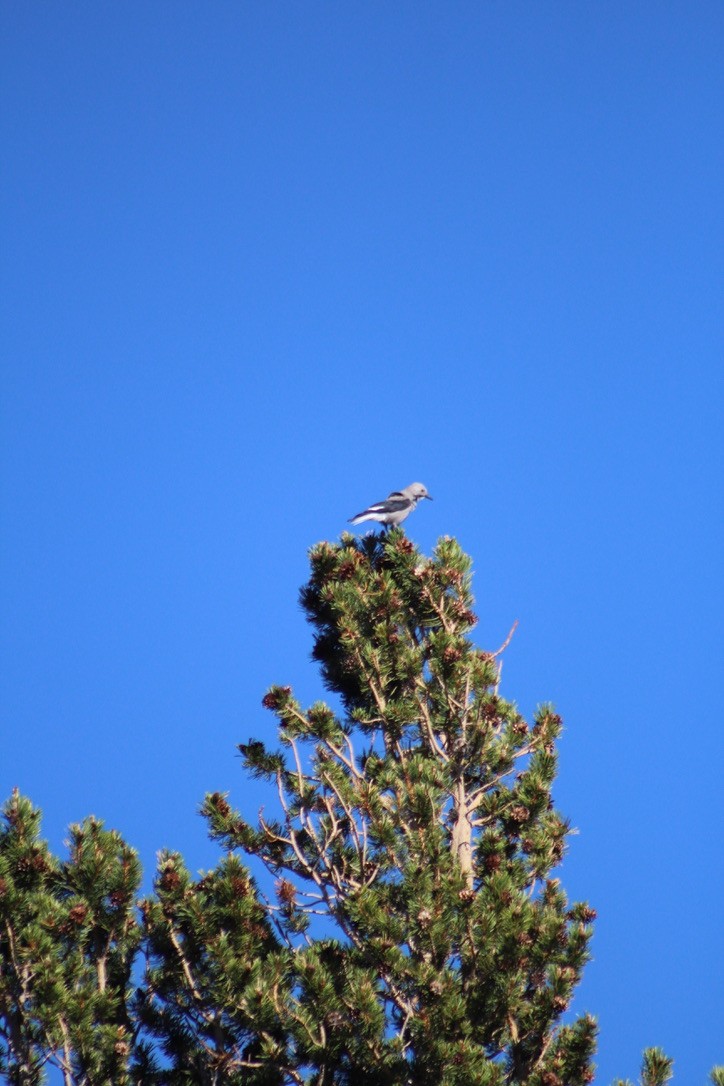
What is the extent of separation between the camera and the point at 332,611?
526 inches

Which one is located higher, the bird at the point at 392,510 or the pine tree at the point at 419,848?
the bird at the point at 392,510

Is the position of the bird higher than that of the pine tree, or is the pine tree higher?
the bird

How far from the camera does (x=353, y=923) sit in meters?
11.6

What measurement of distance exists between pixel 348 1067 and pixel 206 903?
1854 millimetres

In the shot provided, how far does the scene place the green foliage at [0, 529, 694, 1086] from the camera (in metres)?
11.1

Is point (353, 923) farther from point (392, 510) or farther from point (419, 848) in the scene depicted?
point (392, 510)

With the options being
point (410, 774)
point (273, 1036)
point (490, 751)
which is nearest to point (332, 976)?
point (273, 1036)

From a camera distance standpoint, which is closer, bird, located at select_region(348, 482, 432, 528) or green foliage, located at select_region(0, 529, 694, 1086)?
green foliage, located at select_region(0, 529, 694, 1086)

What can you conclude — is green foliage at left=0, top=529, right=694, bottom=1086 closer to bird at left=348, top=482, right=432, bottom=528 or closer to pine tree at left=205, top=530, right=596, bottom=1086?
pine tree at left=205, top=530, right=596, bottom=1086

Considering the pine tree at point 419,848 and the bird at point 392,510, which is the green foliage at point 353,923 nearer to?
the pine tree at point 419,848

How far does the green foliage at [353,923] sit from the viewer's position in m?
11.1

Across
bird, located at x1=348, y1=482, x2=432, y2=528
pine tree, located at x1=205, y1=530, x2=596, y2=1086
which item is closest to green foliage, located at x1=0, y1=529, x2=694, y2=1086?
pine tree, located at x1=205, y1=530, x2=596, y2=1086

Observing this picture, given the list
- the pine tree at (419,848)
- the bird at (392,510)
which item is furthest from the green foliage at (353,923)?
the bird at (392,510)

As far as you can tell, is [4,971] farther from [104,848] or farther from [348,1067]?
[348,1067]
